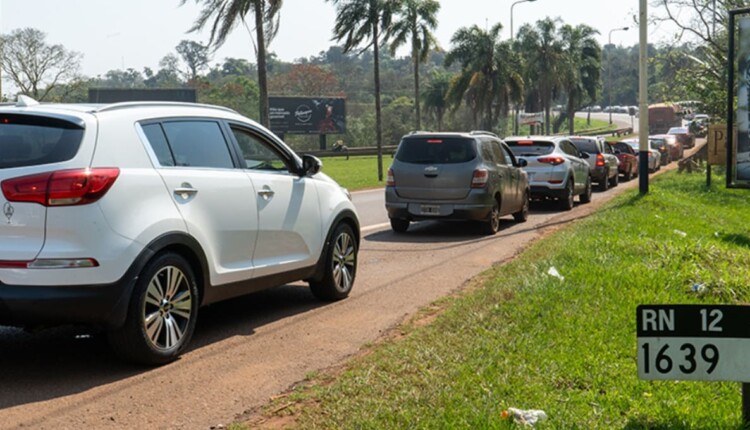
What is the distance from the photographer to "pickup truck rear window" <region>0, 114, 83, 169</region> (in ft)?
17.6


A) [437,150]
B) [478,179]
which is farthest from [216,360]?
[437,150]

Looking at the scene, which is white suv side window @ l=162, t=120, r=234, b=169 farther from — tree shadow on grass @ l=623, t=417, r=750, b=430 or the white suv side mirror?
tree shadow on grass @ l=623, t=417, r=750, b=430

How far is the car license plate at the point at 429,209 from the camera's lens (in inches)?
544

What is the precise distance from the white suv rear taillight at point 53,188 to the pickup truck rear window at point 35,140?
0.45 feet

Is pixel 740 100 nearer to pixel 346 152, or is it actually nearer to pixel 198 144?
Result: pixel 198 144

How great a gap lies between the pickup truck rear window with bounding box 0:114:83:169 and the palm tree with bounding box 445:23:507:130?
52.5 meters

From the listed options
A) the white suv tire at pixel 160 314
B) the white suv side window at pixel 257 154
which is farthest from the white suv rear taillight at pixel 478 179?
the white suv tire at pixel 160 314

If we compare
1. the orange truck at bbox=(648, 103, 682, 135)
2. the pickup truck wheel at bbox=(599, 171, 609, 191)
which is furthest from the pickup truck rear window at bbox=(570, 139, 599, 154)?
the orange truck at bbox=(648, 103, 682, 135)

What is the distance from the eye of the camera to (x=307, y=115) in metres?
80.4

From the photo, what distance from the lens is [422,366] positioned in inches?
215

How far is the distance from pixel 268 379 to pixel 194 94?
222 ft

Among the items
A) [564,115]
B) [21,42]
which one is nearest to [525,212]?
[21,42]

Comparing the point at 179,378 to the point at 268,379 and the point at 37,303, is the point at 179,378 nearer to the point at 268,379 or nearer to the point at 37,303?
the point at 268,379

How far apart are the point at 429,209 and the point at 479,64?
46059mm
